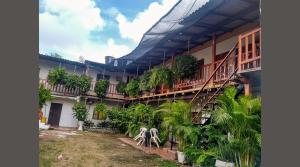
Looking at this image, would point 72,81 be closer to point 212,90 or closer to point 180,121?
point 180,121

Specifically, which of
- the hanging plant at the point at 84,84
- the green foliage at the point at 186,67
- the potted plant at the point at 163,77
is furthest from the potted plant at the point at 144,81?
the hanging plant at the point at 84,84

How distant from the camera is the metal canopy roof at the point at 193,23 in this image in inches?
200

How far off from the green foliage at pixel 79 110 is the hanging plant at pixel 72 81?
234 millimetres

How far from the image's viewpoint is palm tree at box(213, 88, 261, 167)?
343 centimetres

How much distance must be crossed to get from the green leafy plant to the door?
0.19m

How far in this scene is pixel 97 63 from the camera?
11.3ft

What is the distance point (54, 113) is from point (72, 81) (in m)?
0.45

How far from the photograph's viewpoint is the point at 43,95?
2934 millimetres

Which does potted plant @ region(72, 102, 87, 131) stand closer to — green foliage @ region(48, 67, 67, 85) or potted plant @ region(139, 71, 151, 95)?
green foliage @ region(48, 67, 67, 85)

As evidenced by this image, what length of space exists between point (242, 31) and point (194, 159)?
3.14 metres

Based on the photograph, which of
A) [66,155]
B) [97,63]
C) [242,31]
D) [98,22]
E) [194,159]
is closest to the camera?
[98,22]

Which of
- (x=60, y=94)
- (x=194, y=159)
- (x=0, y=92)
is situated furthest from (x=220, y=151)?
(x=0, y=92)

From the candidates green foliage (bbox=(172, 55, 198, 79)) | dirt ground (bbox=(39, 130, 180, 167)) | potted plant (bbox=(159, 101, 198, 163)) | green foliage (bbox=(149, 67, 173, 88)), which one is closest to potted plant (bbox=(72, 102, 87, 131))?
dirt ground (bbox=(39, 130, 180, 167))

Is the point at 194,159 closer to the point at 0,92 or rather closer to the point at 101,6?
the point at 101,6
